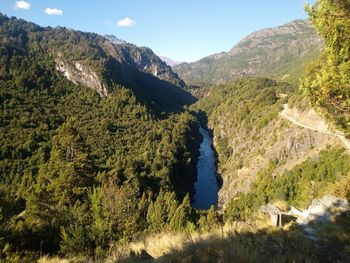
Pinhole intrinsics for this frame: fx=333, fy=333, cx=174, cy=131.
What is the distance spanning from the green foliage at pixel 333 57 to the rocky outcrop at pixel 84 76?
16421cm

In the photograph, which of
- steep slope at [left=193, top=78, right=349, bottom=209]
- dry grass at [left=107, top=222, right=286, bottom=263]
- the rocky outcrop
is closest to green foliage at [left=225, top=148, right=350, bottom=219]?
steep slope at [left=193, top=78, right=349, bottom=209]

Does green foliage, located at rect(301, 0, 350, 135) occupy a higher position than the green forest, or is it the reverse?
green foliage, located at rect(301, 0, 350, 135)

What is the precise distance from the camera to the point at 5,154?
86688 millimetres

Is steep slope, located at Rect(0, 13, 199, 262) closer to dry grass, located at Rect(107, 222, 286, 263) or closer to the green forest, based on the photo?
the green forest

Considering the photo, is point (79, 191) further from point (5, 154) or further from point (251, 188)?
point (251, 188)

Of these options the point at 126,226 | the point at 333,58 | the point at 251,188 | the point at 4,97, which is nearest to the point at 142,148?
the point at 251,188

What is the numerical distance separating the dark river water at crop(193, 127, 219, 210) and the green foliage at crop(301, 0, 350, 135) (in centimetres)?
9255

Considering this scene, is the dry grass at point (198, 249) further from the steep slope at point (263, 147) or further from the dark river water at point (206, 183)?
the dark river water at point (206, 183)

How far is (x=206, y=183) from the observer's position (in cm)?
12481

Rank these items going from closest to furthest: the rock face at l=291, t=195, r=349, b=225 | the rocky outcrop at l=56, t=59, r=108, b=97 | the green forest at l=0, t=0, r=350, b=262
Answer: the green forest at l=0, t=0, r=350, b=262, the rock face at l=291, t=195, r=349, b=225, the rocky outcrop at l=56, t=59, r=108, b=97

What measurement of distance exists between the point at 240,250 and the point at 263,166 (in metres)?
102

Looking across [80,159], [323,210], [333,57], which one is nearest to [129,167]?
[80,159]

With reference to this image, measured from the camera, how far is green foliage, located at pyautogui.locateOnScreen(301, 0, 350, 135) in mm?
11219

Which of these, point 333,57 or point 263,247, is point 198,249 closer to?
point 263,247
